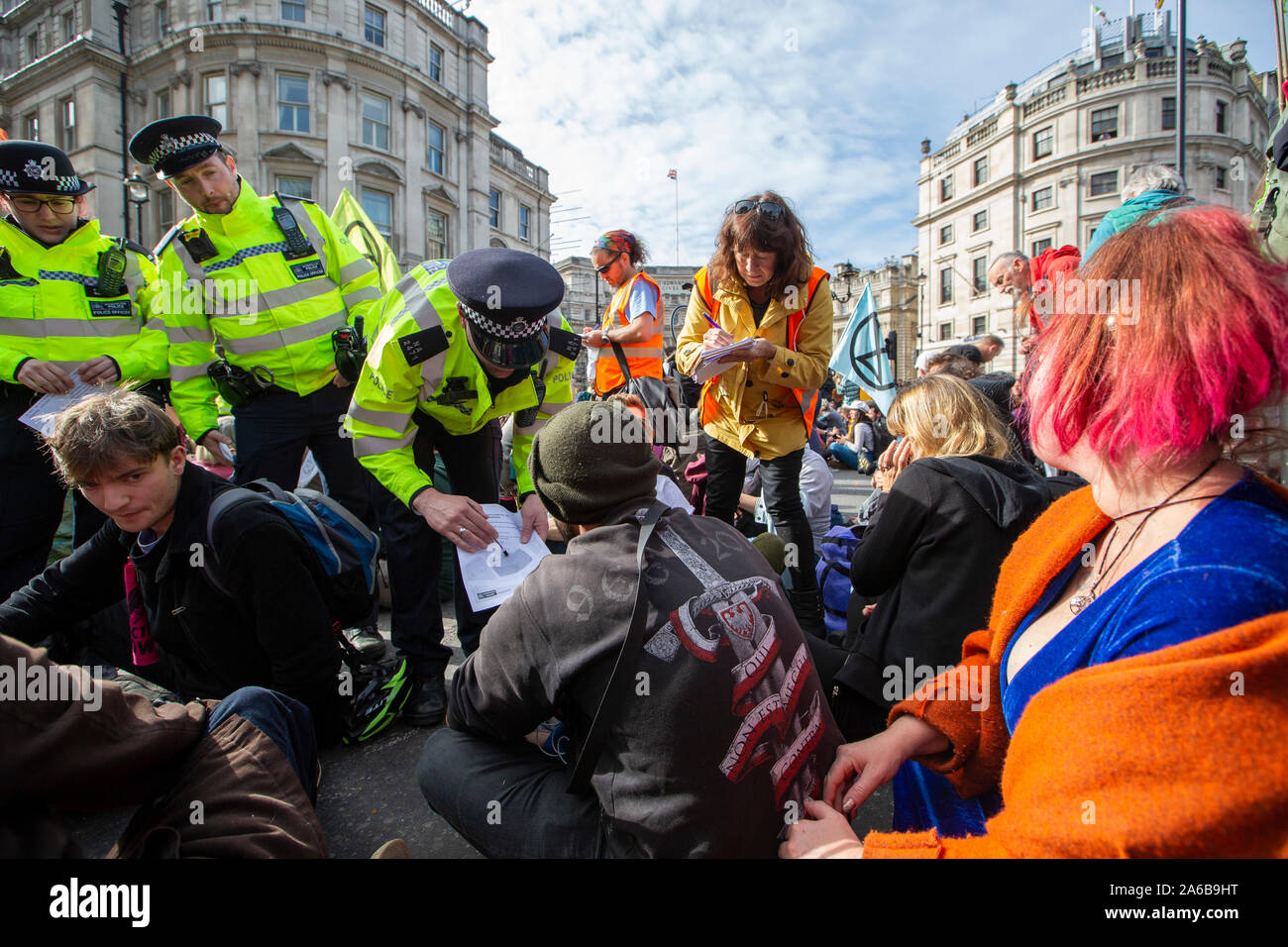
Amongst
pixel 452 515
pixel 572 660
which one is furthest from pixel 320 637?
pixel 572 660

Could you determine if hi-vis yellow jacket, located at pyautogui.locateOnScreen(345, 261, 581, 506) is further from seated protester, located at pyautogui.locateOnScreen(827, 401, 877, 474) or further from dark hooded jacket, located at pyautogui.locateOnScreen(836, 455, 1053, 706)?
seated protester, located at pyautogui.locateOnScreen(827, 401, 877, 474)

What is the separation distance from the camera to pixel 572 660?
1.26 metres

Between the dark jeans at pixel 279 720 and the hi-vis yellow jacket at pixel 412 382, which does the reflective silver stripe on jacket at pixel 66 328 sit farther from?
the dark jeans at pixel 279 720

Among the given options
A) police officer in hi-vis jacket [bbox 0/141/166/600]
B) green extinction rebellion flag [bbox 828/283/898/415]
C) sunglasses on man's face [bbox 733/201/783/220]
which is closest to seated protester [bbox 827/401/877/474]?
green extinction rebellion flag [bbox 828/283/898/415]

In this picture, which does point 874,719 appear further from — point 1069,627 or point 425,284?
point 425,284

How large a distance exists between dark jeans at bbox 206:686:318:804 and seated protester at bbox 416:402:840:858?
1.46 feet

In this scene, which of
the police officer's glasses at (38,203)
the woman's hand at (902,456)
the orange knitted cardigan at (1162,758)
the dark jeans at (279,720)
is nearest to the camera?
the orange knitted cardigan at (1162,758)

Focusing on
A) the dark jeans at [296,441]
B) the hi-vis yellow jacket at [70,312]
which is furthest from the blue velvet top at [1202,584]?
the hi-vis yellow jacket at [70,312]

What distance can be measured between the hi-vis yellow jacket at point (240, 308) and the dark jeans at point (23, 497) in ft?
2.07

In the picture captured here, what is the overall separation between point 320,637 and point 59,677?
3.19 feet

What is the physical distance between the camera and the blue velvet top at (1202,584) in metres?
0.72

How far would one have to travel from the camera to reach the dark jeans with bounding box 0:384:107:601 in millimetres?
2873

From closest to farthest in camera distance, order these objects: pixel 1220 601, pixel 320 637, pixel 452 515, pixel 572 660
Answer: pixel 1220 601 < pixel 572 660 < pixel 320 637 < pixel 452 515

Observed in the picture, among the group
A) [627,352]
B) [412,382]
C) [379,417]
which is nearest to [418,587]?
[379,417]
